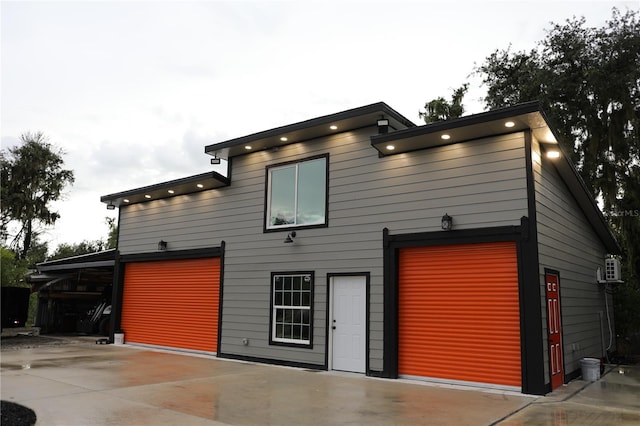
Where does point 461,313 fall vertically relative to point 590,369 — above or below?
above

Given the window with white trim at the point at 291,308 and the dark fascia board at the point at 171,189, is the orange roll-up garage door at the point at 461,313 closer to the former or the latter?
the window with white trim at the point at 291,308

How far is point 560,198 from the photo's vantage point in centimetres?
845

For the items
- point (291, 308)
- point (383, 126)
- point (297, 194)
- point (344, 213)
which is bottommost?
point (291, 308)

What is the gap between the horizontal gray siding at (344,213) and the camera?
24.4 feet

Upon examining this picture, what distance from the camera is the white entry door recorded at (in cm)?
841

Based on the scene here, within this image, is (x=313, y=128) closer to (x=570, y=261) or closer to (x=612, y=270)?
(x=570, y=261)

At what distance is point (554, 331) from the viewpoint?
23.8 ft

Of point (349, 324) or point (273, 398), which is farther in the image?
point (349, 324)

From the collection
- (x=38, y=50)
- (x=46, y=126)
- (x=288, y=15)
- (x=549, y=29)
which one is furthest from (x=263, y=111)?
(x=46, y=126)

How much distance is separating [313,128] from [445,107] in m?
13.3

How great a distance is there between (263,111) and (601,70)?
1080 centimetres

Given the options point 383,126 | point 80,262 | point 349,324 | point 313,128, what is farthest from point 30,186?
point 383,126

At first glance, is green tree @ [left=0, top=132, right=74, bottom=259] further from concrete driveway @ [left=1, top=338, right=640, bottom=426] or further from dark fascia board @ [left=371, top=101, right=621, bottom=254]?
dark fascia board @ [left=371, top=101, right=621, bottom=254]

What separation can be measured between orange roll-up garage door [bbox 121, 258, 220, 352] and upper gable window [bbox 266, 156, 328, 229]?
86.3 inches
